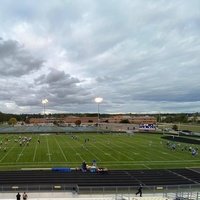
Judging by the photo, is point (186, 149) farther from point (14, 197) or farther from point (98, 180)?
point (14, 197)

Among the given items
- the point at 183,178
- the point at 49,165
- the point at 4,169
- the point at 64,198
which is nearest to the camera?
the point at 64,198

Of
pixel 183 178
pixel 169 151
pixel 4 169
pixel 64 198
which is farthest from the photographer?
pixel 169 151

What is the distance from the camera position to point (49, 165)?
137 feet

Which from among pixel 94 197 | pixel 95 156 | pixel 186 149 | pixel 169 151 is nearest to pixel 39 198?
pixel 94 197

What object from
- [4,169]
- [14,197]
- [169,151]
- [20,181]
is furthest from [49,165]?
[169,151]

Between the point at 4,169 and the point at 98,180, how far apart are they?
12.8 m

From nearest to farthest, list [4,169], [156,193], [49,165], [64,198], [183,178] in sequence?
[64,198]
[156,193]
[183,178]
[4,169]
[49,165]

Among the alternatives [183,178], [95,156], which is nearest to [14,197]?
[183,178]

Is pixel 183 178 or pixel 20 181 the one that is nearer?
pixel 20 181

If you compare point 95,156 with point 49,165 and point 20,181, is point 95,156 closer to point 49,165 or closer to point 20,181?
point 49,165

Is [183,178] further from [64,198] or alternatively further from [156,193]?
[64,198]

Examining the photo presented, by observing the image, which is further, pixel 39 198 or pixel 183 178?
pixel 183 178

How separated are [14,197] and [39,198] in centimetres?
221

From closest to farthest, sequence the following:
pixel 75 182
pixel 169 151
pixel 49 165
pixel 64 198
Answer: pixel 64 198 → pixel 75 182 → pixel 49 165 → pixel 169 151
